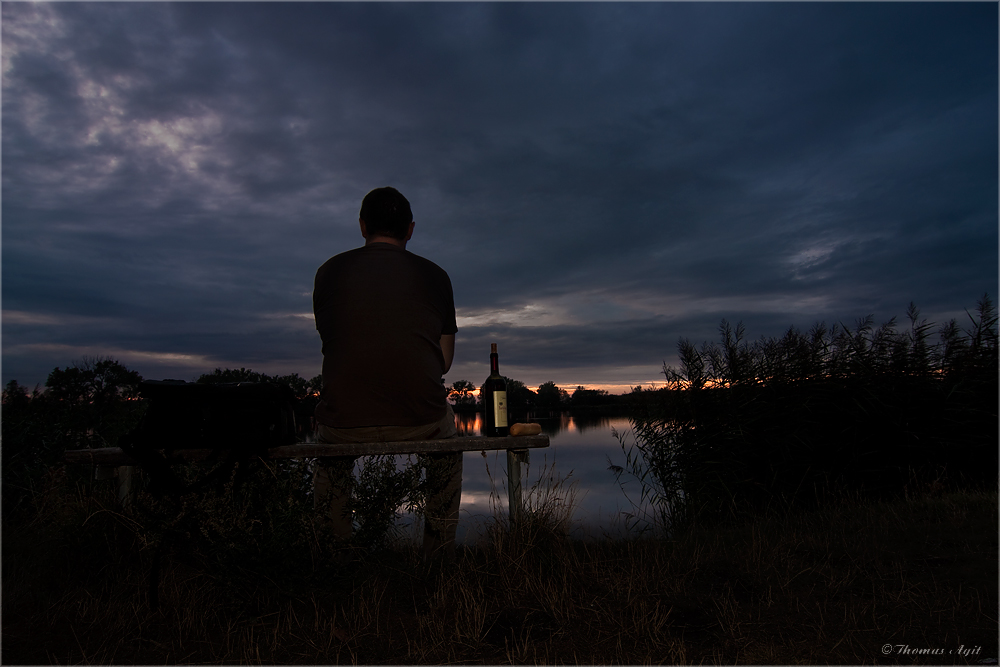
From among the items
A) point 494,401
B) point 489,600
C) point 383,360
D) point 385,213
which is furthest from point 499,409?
point 385,213

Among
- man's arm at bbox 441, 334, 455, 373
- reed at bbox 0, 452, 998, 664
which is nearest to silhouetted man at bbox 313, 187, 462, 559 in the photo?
man's arm at bbox 441, 334, 455, 373

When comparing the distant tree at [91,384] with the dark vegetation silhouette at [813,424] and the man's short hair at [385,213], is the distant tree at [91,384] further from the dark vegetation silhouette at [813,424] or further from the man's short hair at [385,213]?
the dark vegetation silhouette at [813,424]

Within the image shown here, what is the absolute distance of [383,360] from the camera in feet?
10.3

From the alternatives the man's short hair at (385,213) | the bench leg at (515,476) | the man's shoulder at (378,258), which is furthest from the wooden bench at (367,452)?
the man's short hair at (385,213)

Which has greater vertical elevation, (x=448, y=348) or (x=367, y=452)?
(x=448, y=348)

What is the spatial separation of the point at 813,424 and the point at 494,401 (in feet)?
15.9

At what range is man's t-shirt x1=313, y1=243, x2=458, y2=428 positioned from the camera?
10.3 ft

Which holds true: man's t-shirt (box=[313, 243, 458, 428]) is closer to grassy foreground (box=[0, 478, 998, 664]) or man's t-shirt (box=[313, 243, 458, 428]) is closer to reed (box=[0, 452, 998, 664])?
reed (box=[0, 452, 998, 664])

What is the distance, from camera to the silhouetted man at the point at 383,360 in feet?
10.3

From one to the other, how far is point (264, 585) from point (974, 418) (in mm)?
8448

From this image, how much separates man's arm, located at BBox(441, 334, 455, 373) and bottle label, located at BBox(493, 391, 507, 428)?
19.9 inches

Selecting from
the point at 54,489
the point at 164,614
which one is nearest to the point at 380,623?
the point at 164,614

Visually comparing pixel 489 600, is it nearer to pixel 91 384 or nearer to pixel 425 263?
pixel 425 263

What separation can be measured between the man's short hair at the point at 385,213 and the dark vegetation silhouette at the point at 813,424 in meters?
4.61
